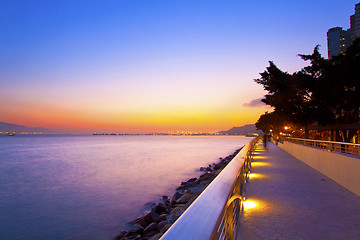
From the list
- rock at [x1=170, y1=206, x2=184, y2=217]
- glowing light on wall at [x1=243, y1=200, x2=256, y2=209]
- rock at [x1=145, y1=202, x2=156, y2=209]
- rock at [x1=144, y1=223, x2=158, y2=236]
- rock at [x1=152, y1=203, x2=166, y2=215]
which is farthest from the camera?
rock at [x1=145, y1=202, x2=156, y2=209]

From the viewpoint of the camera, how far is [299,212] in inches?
196

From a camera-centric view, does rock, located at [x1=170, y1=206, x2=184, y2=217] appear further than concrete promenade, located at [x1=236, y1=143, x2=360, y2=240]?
Yes

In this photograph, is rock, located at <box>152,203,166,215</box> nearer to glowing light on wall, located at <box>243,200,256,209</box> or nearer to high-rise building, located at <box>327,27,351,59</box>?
glowing light on wall, located at <box>243,200,256,209</box>

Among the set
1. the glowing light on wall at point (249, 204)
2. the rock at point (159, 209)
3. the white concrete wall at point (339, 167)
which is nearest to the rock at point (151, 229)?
the rock at point (159, 209)

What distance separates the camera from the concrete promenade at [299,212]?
12.8 feet

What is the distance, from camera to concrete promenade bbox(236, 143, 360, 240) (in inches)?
154

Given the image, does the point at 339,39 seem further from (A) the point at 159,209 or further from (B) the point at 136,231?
(B) the point at 136,231

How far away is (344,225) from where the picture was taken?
4262 mm

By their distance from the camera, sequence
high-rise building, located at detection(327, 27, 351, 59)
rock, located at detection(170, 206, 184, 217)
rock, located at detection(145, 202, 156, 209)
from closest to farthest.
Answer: rock, located at detection(170, 206, 184, 217) < rock, located at detection(145, 202, 156, 209) < high-rise building, located at detection(327, 27, 351, 59)

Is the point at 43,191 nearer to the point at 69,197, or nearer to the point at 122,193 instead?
the point at 69,197

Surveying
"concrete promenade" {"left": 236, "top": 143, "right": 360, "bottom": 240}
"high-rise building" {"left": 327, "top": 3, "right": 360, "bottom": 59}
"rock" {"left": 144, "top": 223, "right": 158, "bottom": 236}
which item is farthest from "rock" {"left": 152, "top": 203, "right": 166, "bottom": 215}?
"high-rise building" {"left": 327, "top": 3, "right": 360, "bottom": 59}

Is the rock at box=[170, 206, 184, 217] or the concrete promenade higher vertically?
A: the concrete promenade

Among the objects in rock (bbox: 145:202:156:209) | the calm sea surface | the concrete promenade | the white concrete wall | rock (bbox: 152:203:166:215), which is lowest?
the calm sea surface

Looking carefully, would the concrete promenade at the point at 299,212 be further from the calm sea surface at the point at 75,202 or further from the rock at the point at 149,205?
the rock at the point at 149,205
